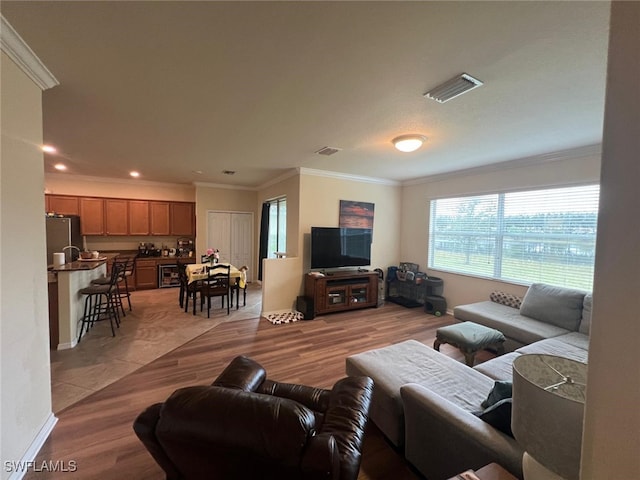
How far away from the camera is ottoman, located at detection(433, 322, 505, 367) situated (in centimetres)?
266

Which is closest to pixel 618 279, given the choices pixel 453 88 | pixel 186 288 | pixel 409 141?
pixel 453 88

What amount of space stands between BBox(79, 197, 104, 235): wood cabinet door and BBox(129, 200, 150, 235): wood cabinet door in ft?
1.73

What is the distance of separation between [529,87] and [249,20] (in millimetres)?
1963

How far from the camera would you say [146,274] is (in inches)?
238

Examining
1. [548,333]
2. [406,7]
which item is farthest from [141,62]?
[548,333]

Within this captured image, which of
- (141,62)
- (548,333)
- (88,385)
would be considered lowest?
(88,385)

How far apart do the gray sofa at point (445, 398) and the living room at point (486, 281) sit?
72cm

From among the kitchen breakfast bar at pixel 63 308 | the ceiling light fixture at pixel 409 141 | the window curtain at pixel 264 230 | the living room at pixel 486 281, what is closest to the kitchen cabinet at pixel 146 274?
the window curtain at pixel 264 230

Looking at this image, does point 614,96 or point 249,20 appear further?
point 249,20

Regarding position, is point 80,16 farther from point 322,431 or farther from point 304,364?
point 304,364

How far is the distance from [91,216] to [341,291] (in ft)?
18.5

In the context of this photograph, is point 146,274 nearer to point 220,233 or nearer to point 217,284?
point 220,233

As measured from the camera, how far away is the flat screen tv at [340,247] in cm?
461

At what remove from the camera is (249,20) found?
1.34 meters
